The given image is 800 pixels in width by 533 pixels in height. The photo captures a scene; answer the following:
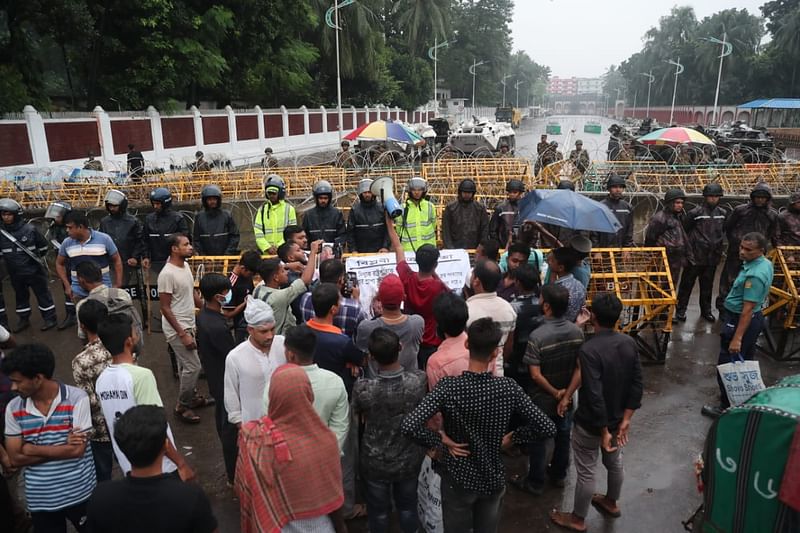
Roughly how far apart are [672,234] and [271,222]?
512cm

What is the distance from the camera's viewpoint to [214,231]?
21.4 ft

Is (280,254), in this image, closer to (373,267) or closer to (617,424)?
(373,267)

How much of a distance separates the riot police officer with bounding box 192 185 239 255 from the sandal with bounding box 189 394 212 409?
1894 millimetres

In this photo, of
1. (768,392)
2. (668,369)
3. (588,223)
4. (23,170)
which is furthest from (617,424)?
(23,170)

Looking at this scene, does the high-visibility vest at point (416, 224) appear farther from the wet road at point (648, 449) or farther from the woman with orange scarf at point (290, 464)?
the woman with orange scarf at point (290, 464)

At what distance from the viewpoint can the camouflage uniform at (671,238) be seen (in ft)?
22.7

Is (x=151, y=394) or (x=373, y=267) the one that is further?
(x=373, y=267)

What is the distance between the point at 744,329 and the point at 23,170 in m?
16.8

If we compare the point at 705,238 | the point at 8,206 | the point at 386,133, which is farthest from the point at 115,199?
the point at 705,238

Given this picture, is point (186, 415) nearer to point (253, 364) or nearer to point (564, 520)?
point (253, 364)

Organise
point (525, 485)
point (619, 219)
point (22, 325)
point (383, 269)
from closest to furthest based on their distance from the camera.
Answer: point (525, 485) < point (383, 269) < point (619, 219) < point (22, 325)

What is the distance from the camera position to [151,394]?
2.97 meters

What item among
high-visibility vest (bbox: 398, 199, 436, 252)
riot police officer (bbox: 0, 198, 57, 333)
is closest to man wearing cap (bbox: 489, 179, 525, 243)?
high-visibility vest (bbox: 398, 199, 436, 252)

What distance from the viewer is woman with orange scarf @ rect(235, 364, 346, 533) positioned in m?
2.37
